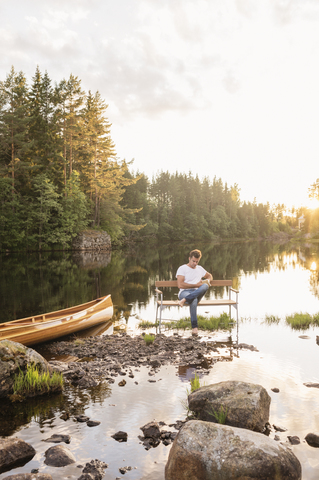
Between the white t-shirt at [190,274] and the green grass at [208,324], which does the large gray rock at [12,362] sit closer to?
the white t-shirt at [190,274]

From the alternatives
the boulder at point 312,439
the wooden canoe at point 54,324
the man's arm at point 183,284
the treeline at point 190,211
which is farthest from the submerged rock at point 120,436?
the treeline at point 190,211

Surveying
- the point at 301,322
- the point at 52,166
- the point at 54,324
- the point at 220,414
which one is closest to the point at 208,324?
the point at 301,322

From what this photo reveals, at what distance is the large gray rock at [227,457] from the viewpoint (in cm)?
320

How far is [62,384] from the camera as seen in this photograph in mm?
5703

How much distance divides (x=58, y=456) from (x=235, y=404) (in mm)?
2213

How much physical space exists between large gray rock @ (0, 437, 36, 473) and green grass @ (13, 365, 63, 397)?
1.38 meters

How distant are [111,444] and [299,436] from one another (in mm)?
2361

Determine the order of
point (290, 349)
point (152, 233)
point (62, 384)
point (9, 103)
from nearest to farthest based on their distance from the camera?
point (62, 384) → point (290, 349) → point (9, 103) → point (152, 233)

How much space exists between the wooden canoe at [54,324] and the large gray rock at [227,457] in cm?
522

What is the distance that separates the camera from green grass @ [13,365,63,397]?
5.43 metres

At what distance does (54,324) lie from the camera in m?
8.56

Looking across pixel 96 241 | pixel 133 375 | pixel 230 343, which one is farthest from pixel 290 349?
pixel 96 241

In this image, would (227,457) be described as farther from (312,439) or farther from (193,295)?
(193,295)

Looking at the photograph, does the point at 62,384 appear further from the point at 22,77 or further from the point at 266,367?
the point at 22,77
